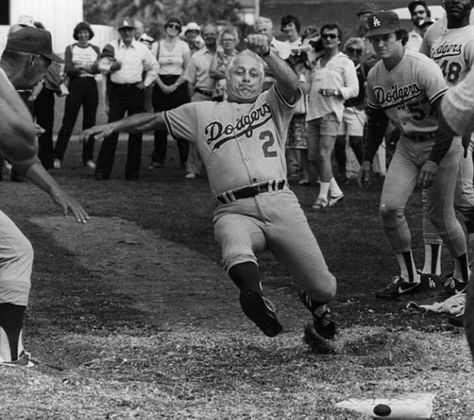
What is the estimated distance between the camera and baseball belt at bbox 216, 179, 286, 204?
782 centimetres

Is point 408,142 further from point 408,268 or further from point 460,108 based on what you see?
point 460,108

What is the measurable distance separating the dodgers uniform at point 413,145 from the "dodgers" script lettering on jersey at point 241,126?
1.66 metres

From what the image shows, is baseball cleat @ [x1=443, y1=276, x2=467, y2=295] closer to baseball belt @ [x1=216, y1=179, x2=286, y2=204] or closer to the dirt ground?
the dirt ground

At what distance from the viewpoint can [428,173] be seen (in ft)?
28.5

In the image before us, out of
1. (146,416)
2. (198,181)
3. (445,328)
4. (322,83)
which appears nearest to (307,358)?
(445,328)

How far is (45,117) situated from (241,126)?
1060 cm

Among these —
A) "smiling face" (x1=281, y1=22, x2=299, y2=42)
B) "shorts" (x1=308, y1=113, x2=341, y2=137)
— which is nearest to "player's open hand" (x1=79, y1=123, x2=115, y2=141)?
"shorts" (x1=308, y1=113, x2=341, y2=137)

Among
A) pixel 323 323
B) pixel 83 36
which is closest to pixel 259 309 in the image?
pixel 323 323

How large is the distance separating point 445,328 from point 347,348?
0.92m

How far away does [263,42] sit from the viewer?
7.76 meters

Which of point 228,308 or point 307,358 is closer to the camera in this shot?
point 307,358

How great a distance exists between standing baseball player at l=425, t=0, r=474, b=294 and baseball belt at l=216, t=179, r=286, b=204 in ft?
6.68

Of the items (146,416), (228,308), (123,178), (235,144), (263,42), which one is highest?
(263,42)

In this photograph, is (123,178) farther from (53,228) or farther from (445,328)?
(445,328)
